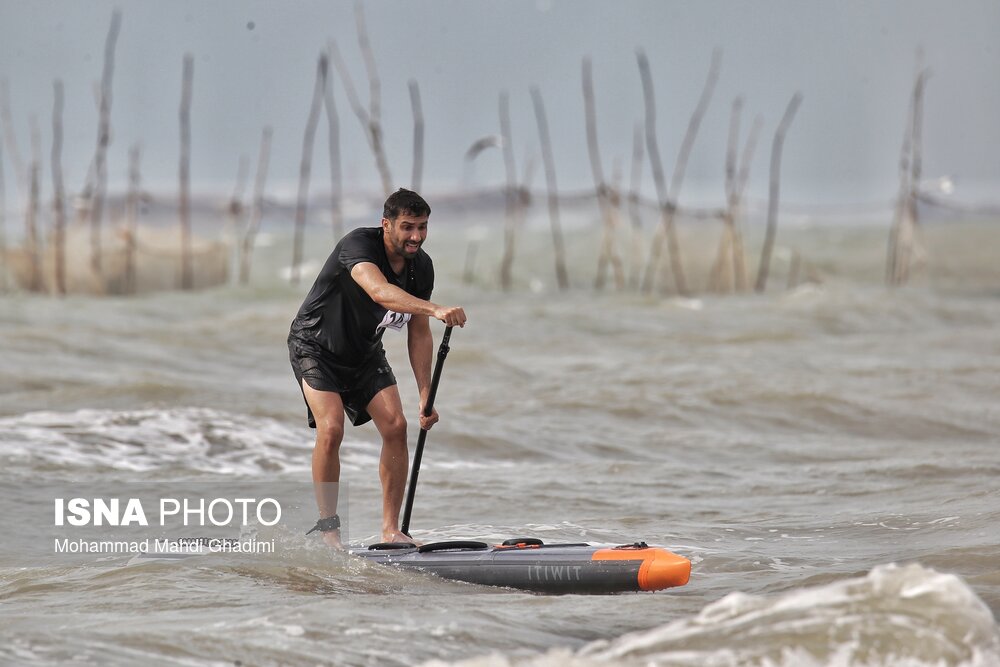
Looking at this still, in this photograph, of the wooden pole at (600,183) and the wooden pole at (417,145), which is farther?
the wooden pole at (600,183)

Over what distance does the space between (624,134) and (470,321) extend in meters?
6.22

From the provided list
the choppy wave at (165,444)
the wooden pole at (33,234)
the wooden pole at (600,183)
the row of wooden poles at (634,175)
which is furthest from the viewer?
the wooden pole at (600,183)

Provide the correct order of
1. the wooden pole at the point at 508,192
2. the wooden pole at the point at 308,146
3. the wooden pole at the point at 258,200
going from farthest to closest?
the wooden pole at the point at 508,192 < the wooden pole at the point at 258,200 < the wooden pole at the point at 308,146

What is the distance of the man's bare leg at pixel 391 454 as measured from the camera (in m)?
3.89

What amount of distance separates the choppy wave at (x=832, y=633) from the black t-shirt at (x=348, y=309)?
4.01 feet

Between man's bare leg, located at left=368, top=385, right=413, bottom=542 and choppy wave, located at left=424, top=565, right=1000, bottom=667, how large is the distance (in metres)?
1.11

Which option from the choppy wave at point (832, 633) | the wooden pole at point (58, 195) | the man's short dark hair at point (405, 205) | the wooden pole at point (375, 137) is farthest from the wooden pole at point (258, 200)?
the choppy wave at point (832, 633)

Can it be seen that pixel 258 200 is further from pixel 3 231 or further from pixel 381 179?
pixel 3 231

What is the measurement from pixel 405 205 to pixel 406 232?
7cm

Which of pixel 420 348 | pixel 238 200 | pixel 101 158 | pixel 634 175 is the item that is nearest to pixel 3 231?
pixel 101 158

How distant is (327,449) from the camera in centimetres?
381

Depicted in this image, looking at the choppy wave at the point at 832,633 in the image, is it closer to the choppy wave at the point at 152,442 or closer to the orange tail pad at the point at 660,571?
the orange tail pad at the point at 660,571

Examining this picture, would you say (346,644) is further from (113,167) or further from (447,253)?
(447,253)

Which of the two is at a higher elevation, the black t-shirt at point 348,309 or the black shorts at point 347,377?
the black t-shirt at point 348,309
